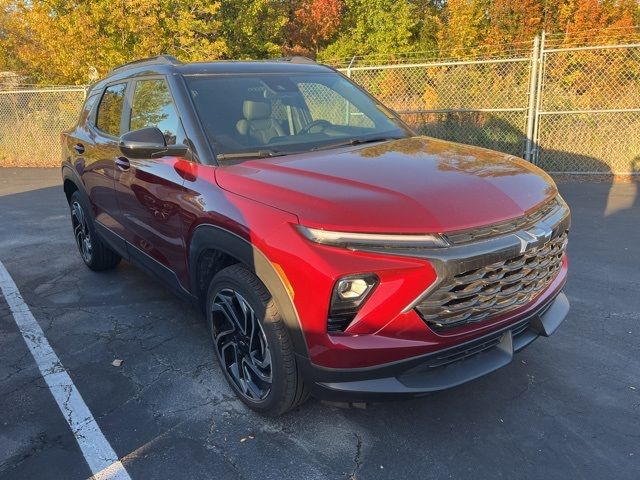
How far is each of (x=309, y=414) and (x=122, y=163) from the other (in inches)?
91.0

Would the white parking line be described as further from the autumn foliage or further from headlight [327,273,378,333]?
the autumn foliage

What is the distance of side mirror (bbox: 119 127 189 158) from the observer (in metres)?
3.15

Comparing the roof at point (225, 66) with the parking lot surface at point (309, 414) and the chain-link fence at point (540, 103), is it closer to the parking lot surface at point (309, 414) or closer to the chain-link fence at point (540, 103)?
the parking lot surface at point (309, 414)

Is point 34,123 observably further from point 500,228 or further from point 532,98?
point 500,228

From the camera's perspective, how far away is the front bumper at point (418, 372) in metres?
2.31

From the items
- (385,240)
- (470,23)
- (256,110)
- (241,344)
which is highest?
(470,23)

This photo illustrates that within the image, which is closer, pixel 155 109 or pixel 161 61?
pixel 155 109

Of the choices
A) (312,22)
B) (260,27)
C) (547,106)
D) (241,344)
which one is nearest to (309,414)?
(241,344)

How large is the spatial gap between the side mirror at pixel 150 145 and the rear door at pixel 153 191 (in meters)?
0.05

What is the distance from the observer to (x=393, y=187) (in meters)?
2.48

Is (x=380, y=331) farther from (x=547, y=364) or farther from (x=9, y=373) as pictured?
(x=9, y=373)

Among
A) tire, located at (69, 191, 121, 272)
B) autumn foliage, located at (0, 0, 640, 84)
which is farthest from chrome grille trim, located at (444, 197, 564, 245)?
autumn foliage, located at (0, 0, 640, 84)

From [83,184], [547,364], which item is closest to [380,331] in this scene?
[547,364]

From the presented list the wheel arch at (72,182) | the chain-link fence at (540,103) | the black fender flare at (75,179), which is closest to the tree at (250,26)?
the chain-link fence at (540,103)
